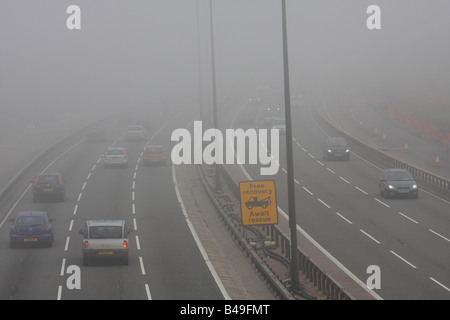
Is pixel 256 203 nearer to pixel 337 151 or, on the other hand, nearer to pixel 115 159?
pixel 115 159

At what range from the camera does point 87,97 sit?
140 meters

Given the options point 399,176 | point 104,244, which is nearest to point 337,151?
point 399,176

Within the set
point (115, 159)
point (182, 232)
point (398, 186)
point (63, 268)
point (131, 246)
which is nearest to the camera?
point (63, 268)

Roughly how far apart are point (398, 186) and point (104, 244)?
2057 centimetres

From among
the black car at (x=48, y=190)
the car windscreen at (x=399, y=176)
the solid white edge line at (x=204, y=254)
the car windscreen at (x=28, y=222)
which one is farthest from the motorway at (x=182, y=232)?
the car windscreen at (x=399, y=176)

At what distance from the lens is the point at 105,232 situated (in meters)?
31.5

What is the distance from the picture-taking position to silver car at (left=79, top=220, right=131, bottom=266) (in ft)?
102

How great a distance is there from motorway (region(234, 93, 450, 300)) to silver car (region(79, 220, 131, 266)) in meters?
8.25

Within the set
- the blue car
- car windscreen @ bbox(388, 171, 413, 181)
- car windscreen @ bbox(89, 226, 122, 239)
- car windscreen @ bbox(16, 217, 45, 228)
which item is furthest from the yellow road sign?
car windscreen @ bbox(388, 171, 413, 181)

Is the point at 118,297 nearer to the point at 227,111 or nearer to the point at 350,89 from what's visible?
the point at 227,111

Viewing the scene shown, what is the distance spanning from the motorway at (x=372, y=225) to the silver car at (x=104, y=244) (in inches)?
325

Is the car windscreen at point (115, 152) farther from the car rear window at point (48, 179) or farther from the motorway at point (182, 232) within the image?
the car rear window at point (48, 179)
